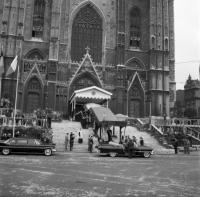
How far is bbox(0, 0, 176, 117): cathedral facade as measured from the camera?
40750 mm

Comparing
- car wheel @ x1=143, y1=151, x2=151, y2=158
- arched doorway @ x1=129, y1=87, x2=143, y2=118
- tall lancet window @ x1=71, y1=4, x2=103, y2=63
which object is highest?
tall lancet window @ x1=71, y1=4, x2=103, y2=63

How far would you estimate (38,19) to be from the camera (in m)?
43.8

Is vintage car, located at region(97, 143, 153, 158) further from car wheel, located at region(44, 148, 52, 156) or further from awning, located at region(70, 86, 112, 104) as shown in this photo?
awning, located at region(70, 86, 112, 104)

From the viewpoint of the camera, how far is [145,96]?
4391 cm

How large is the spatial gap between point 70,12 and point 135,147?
28.1m

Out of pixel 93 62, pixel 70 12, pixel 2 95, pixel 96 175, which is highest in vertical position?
pixel 70 12

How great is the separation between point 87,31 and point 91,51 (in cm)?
304

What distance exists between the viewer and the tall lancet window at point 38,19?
142 ft

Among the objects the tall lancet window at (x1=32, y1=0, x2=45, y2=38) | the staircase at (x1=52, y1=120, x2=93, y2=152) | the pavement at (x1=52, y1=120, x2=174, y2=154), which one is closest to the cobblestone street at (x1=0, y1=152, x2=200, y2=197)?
the staircase at (x1=52, y1=120, x2=93, y2=152)

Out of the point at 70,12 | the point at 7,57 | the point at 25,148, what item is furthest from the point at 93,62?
the point at 25,148

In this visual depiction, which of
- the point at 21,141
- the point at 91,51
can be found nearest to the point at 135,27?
the point at 91,51

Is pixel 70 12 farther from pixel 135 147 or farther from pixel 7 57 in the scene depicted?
pixel 135 147

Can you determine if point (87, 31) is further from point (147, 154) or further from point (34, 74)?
point (147, 154)

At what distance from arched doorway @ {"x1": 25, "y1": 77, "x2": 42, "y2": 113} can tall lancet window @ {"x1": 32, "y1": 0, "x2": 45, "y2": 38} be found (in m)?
6.69
